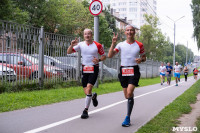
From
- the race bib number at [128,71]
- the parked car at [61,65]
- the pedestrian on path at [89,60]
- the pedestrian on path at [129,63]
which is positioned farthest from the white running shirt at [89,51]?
the parked car at [61,65]

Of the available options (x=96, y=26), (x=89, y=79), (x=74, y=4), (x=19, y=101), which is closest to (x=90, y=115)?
(x=89, y=79)

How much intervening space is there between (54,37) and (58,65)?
129cm

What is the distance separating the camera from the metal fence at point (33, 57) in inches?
342

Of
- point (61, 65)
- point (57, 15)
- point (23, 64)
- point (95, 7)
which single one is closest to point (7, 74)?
point (23, 64)

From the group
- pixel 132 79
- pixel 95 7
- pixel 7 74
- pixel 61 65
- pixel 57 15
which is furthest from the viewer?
pixel 57 15

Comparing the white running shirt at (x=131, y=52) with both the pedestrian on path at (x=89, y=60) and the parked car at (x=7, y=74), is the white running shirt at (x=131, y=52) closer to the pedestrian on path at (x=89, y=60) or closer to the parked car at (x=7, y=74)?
the pedestrian on path at (x=89, y=60)

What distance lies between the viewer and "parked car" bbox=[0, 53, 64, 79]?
8.68 meters

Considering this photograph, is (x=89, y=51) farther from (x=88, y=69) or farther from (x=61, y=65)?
(x=61, y=65)

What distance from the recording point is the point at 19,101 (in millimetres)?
7242

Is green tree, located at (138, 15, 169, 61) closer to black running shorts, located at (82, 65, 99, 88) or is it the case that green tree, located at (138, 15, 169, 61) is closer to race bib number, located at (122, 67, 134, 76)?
black running shorts, located at (82, 65, 99, 88)

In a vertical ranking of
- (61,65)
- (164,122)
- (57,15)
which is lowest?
(164,122)

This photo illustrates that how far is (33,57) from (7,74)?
5.00 ft

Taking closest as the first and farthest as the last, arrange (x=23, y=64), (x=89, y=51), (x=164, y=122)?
(x=164, y=122)
(x=89, y=51)
(x=23, y=64)

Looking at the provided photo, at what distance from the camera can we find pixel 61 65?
1162 cm
